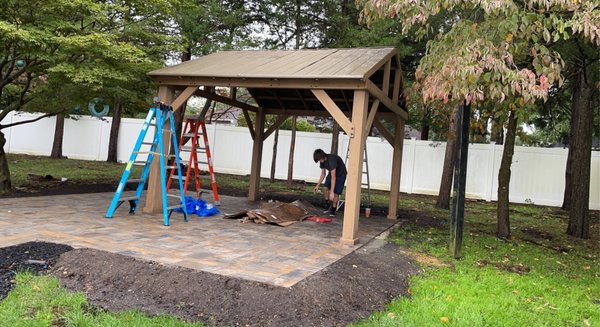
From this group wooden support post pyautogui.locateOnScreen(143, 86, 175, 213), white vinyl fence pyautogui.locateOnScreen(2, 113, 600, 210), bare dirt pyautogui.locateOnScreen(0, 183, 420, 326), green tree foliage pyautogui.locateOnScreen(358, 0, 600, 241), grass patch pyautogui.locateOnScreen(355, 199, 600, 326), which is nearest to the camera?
bare dirt pyautogui.locateOnScreen(0, 183, 420, 326)

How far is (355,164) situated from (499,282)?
7.88 ft

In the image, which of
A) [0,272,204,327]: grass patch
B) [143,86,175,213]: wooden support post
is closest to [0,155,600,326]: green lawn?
[0,272,204,327]: grass patch

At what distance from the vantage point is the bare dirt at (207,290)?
3703mm

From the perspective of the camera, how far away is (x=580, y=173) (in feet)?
30.7

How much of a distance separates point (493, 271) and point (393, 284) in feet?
5.49

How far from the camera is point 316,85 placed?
6.82 metres

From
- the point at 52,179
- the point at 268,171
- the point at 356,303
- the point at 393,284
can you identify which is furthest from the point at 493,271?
the point at 268,171

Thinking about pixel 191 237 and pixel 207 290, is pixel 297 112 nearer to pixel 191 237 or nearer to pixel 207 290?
pixel 191 237

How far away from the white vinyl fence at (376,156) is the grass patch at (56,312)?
38.2 ft

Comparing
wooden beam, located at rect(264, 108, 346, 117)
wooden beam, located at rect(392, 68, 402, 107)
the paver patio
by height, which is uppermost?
wooden beam, located at rect(392, 68, 402, 107)

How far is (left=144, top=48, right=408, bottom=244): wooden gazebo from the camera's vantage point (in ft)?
21.8

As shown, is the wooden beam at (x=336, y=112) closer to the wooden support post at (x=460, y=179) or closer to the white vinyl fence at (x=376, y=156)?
the wooden support post at (x=460, y=179)

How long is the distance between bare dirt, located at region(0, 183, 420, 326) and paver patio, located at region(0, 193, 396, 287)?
29 cm

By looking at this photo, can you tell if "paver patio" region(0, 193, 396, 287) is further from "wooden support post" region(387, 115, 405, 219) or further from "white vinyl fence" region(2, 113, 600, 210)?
"white vinyl fence" region(2, 113, 600, 210)
